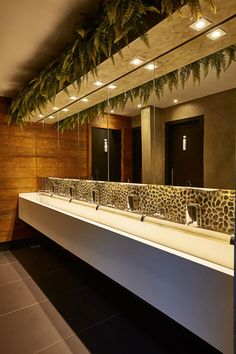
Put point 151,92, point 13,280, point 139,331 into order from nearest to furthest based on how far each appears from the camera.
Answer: point 139,331 < point 151,92 < point 13,280

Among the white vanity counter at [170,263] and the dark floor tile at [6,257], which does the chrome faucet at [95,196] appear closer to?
the white vanity counter at [170,263]

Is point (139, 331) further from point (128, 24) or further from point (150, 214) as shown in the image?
point (128, 24)

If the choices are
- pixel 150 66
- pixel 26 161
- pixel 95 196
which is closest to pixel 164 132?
pixel 150 66

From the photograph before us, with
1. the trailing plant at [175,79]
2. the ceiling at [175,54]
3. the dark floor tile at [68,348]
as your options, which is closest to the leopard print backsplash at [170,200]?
the ceiling at [175,54]

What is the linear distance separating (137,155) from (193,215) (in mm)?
951

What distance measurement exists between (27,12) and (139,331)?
270cm

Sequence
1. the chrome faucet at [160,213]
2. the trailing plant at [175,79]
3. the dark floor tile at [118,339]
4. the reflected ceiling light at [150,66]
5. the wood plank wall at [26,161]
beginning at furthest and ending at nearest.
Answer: the wood plank wall at [26,161], the reflected ceiling light at [150,66], the chrome faucet at [160,213], the dark floor tile at [118,339], the trailing plant at [175,79]

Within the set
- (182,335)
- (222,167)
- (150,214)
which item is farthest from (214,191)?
(182,335)

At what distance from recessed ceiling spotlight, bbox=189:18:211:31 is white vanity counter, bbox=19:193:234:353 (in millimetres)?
1287

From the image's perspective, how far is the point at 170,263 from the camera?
1.35 metres

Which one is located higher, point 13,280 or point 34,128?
point 34,128

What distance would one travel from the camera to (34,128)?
14.3 feet

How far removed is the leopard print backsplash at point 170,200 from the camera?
60.0 inches

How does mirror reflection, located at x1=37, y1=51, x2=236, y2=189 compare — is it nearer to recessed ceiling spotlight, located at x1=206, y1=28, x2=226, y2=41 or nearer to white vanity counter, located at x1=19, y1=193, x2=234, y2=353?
recessed ceiling spotlight, located at x1=206, y1=28, x2=226, y2=41
